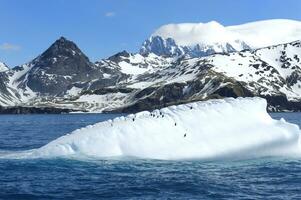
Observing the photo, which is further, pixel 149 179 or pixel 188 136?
pixel 188 136

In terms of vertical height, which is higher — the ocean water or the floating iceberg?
the floating iceberg

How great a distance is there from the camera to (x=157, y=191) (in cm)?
3897

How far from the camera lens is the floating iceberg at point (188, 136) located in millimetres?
52406

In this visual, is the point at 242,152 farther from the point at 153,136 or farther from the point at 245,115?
the point at 153,136

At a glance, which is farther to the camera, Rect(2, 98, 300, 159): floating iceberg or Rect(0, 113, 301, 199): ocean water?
Rect(2, 98, 300, 159): floating iceberg

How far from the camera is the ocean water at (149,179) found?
3841 cm

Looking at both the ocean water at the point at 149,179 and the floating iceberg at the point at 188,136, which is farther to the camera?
the floating iceberg at the point at 188,136

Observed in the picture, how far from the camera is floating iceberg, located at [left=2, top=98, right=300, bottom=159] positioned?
172 ft

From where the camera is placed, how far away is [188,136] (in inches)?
2095

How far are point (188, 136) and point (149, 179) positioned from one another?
1076cm

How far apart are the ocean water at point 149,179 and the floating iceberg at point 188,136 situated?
50.3 inches

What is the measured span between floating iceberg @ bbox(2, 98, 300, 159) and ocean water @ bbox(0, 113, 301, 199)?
1.28 meters

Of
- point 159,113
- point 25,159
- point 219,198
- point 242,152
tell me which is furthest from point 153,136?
point 219,198

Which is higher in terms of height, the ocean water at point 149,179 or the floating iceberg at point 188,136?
the floating iceberg at point 188,136
